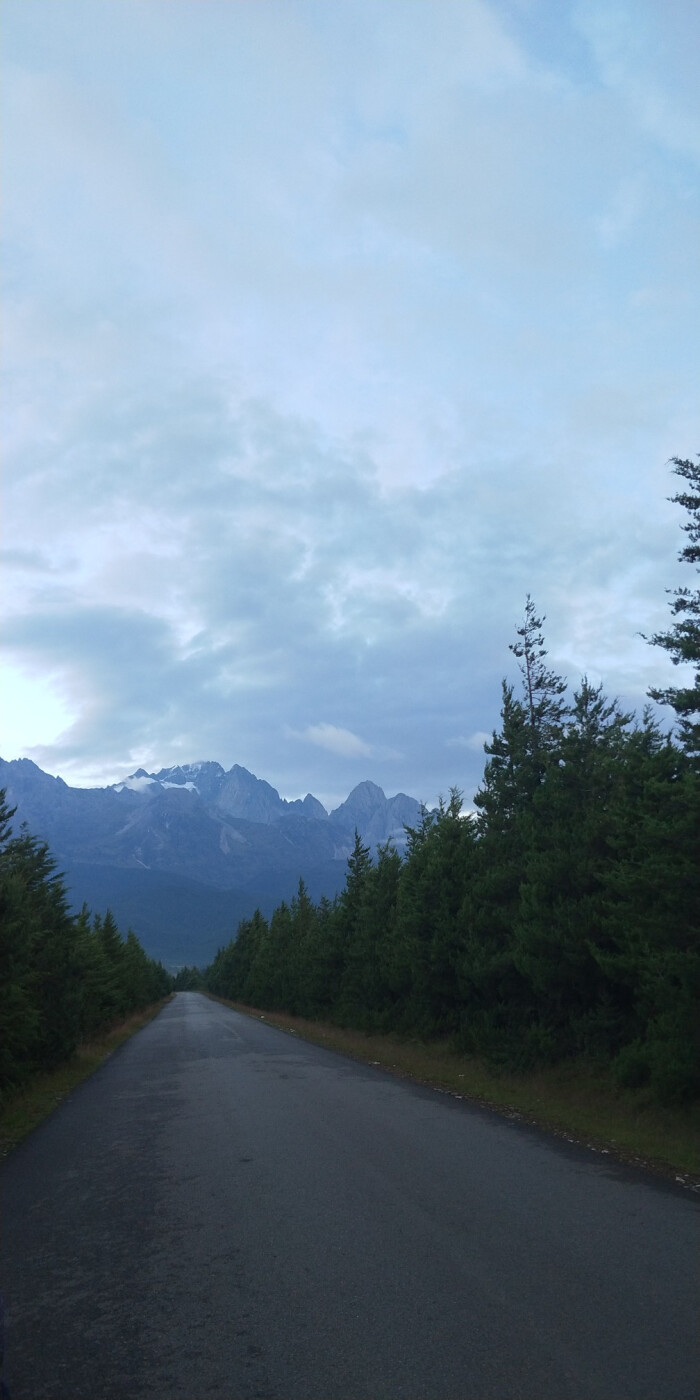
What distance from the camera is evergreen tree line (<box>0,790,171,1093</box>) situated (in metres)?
14.9

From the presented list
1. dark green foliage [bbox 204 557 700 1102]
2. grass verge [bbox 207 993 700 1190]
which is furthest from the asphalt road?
dark green foliage [bbox 204 557 700 1102]

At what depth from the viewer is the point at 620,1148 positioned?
1076 centimetres

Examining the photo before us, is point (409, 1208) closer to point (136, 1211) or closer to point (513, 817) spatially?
point (136, 1211)

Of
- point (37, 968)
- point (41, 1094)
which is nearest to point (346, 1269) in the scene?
point (41, 1094)

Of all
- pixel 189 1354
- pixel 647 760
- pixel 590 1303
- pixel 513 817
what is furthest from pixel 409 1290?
pixel 513 817

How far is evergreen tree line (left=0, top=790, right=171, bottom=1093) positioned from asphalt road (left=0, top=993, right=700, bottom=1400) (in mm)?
4198

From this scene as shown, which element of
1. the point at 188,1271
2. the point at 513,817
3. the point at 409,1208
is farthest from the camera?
the point at 513,817

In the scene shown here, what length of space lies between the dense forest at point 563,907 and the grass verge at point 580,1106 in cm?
46

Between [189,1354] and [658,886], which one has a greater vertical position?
[658,886]

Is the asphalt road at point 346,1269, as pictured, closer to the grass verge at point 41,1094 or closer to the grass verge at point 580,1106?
the grass verge at point 580,1106

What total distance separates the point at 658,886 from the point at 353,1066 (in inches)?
486

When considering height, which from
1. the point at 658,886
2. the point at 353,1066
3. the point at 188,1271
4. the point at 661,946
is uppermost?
the point at 658,886

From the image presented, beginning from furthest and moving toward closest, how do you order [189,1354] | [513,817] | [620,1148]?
[513,817], [620,1148], [189,1354]

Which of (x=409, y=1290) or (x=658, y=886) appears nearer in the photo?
(x=409, y=1290)
